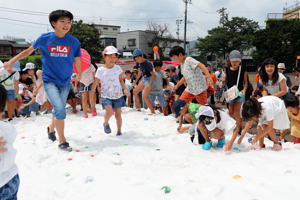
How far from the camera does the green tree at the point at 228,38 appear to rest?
46531 mm

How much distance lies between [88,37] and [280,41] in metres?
28.0

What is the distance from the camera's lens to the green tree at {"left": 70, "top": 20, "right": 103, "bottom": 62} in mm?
35406

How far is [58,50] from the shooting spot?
3.94 metres

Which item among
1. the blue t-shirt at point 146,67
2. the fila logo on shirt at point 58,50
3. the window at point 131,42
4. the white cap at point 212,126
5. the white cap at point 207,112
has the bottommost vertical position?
the white cap at point 212,126

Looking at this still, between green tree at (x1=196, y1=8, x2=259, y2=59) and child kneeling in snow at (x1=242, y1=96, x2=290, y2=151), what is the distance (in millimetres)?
45323

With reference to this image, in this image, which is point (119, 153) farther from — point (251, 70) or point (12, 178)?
point (251, 70)

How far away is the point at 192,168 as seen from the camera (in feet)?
10.6

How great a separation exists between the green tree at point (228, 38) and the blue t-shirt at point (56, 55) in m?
46.3

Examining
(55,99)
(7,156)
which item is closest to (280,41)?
(55,99)

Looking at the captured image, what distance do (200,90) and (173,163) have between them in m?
2.07

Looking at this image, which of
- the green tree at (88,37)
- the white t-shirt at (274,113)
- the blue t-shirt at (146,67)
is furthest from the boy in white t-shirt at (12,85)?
the green tree at (88,37)

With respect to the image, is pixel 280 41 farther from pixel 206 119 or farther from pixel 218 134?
pixel 206 119

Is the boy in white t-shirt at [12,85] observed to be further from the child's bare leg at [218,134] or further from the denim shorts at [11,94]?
the child's bare leg at [218,134]

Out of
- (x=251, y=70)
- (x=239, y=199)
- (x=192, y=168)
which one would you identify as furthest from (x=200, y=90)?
(x=251, y=70)
